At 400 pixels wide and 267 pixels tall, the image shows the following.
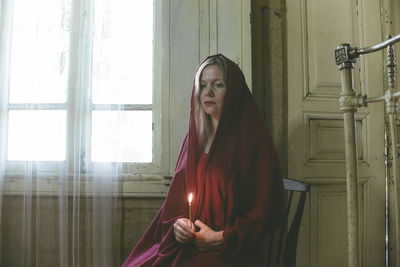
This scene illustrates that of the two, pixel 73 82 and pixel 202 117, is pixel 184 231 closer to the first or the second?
pixel 202 117

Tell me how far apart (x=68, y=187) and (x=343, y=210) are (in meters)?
1.57

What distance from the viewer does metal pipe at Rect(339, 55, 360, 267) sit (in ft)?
3.09

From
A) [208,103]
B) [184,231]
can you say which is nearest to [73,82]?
[208,103]

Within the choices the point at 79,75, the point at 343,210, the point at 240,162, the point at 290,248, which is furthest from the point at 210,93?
the point at 343,210

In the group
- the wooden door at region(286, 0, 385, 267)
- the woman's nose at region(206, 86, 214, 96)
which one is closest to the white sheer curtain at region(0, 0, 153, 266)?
the woman's nose at region(206, 86, 214, 96)

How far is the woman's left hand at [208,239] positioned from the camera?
970mm

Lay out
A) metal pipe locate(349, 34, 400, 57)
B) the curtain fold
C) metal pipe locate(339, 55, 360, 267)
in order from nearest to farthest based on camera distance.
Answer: metal pipe locate(349, 34, 400, 57)
metal pipe locate(339, 55, 360, 267)
the curtain fold

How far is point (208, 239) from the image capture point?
979 mm

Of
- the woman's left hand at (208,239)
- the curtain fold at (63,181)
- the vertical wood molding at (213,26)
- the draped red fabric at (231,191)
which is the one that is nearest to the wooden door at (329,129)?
the vertical wood molding at (213,26)

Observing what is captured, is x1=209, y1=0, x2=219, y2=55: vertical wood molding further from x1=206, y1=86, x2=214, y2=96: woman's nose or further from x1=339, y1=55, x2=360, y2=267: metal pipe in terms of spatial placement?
x1=339, y1=55, x2=360, y2=267: metal pipe

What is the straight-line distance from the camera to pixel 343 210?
171cm

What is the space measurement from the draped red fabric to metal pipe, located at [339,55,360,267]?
220mm

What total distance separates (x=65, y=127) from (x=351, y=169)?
1469 mm

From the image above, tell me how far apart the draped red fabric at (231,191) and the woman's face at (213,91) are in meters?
0.03
